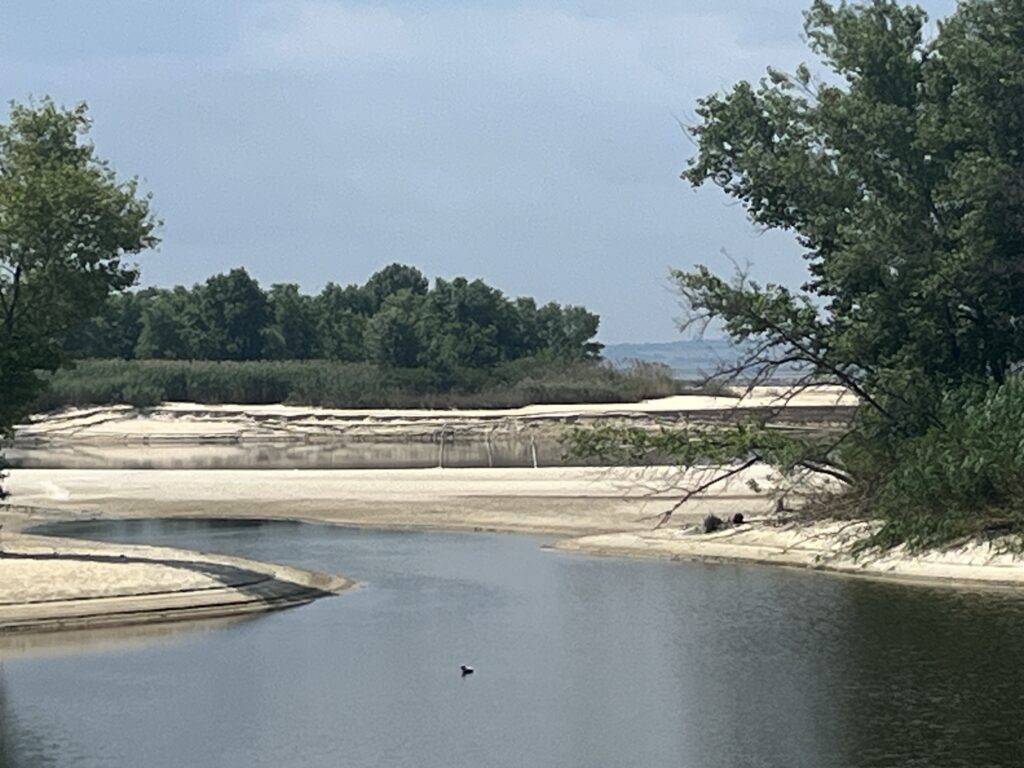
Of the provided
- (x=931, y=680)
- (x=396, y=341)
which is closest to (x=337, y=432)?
(x=396, y=341)

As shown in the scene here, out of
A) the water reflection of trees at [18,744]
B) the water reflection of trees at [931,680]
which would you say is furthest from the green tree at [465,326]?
the water reflection of trees at [18,744]

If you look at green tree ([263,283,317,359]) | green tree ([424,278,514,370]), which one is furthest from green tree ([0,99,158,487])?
green tree ([263,283,317,359])

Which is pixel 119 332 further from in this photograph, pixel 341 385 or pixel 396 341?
pixel 341 385

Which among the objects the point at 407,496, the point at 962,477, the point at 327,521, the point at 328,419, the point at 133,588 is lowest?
the point at 133,588

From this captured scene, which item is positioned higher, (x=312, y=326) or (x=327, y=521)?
(x=312, y=326)

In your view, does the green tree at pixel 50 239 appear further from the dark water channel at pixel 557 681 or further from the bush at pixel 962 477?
the bush at pixel 962 477

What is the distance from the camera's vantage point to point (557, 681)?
2719cm

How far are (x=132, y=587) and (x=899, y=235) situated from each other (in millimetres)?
20420

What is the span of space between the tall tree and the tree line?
73.2 meters

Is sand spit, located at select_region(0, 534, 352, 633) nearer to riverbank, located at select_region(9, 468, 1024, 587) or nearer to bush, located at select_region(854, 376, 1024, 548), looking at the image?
riverbank, located at select_region(9, 468, 1024, 587)

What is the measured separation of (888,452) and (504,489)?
16674 mm

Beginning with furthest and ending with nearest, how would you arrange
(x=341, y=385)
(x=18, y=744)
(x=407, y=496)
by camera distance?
(x=341, y=385) < (x=407, y=496) < (x=18, y=744)

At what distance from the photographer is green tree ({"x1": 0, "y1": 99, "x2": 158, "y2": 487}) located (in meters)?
33.7

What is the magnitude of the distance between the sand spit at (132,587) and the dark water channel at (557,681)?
33.3 inches
